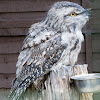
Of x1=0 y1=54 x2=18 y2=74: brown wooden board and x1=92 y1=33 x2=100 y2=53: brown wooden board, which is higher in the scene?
x1=92 y1=33 x2=100 y2=53: brown wooden board

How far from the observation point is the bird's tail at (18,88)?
2.15 metres

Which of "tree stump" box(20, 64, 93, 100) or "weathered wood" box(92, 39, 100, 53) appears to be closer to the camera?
"tree stump" box(20, 64, 93, 100)

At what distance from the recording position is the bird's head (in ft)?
8.42

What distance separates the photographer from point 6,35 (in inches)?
150

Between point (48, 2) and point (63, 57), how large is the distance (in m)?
1.54

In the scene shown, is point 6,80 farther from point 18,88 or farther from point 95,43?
point 18,88

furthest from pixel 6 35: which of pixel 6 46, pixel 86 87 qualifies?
pixel 86 87

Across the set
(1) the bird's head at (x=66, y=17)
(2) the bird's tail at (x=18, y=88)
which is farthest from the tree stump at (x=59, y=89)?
(1) the bird's head at (x=66, y=17)

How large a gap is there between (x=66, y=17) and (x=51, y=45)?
14.3 inches

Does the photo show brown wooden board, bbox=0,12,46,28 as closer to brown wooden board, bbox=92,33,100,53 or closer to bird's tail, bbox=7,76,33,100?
brown wooden board, bbox=92,33,100,53

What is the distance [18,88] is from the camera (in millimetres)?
2217

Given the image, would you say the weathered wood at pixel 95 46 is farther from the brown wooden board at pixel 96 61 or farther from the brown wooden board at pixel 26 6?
the brown wooden board at pixel 26 6

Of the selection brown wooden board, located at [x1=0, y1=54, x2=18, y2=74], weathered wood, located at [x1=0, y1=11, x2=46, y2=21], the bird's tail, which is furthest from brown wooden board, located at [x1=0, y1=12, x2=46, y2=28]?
the bird's tail

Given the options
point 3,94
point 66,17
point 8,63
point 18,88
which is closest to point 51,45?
point 66,17
